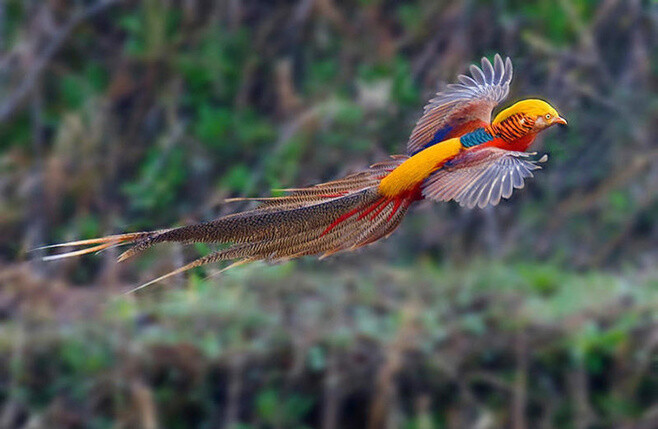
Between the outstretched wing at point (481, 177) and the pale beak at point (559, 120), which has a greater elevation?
the pale beak at point (559, 120)

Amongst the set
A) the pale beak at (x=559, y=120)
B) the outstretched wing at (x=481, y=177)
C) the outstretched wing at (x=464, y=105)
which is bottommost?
the outstretched wing at (x=481, y=177)

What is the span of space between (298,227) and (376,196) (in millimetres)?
111

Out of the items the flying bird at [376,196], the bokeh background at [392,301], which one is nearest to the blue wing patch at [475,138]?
the flying bird at [376,196]

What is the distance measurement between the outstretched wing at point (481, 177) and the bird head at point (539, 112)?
48 millimetres

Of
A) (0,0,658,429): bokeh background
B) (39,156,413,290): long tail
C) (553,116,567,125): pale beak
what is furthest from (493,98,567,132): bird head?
(0,0,658,429): bokeh background

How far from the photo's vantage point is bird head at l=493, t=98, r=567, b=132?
1406 millimetres

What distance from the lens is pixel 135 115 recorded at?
18.1 feet

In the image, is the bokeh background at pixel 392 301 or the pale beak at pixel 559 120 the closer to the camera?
the pale beak at pixel 559 120

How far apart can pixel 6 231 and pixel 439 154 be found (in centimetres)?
378

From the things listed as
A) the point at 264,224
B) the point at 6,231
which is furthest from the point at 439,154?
the point at 6,231

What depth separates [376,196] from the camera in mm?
1438

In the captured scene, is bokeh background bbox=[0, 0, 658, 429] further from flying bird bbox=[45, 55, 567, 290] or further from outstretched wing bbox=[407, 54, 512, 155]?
flying bird bbox=[45, 55, 567, 290]

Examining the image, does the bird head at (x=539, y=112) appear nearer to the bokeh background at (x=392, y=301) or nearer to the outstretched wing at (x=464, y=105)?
the outstretched wing at (x=464, y=105)

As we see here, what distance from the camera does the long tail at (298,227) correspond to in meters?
1.35
